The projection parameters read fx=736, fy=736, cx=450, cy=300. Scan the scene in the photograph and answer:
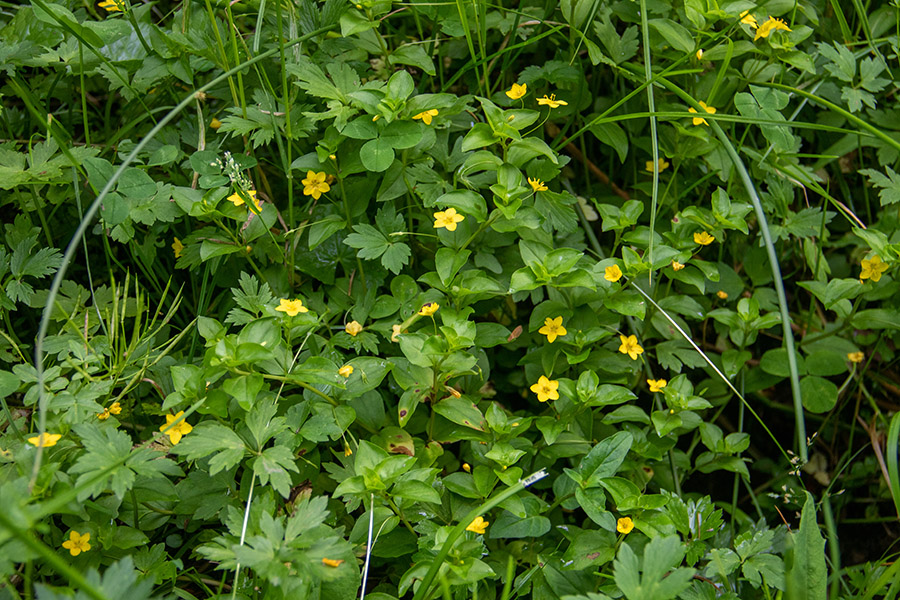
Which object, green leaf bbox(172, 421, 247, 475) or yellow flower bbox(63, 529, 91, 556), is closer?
green leaf bbox(172, 421, 247, 475)

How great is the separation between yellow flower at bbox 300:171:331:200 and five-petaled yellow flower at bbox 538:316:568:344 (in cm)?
60

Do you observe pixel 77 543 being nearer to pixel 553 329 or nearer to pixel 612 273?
pixel 553 329

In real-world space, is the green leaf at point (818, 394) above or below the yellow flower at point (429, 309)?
below

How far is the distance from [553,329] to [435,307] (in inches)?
11.7

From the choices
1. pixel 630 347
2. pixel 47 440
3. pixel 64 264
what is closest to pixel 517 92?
pixel 630 347

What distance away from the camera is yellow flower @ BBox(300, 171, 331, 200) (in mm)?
1735

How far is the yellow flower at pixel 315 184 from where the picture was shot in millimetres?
1735

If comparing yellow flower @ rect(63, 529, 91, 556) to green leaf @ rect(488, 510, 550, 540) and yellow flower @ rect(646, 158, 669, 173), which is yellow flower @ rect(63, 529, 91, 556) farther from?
yellow flower @ rect(646, 158, 669, 173)

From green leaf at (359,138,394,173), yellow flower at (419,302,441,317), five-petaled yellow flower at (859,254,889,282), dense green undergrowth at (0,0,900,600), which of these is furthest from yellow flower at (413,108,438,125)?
five-petaled yellow flower at (859,254,889,282)

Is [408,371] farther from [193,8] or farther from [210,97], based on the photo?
[193,8]

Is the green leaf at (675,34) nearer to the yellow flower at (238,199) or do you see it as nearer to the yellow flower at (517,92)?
the yellow flower at (517,92)

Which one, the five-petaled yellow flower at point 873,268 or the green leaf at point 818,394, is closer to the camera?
the five-petaled yellow flower at point 873,268

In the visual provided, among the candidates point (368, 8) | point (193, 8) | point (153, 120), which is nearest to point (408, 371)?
point (368, 8)

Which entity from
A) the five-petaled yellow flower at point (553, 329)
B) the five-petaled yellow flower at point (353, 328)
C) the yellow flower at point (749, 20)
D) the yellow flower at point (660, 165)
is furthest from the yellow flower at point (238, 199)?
the yellow flower at point (749, 20)
